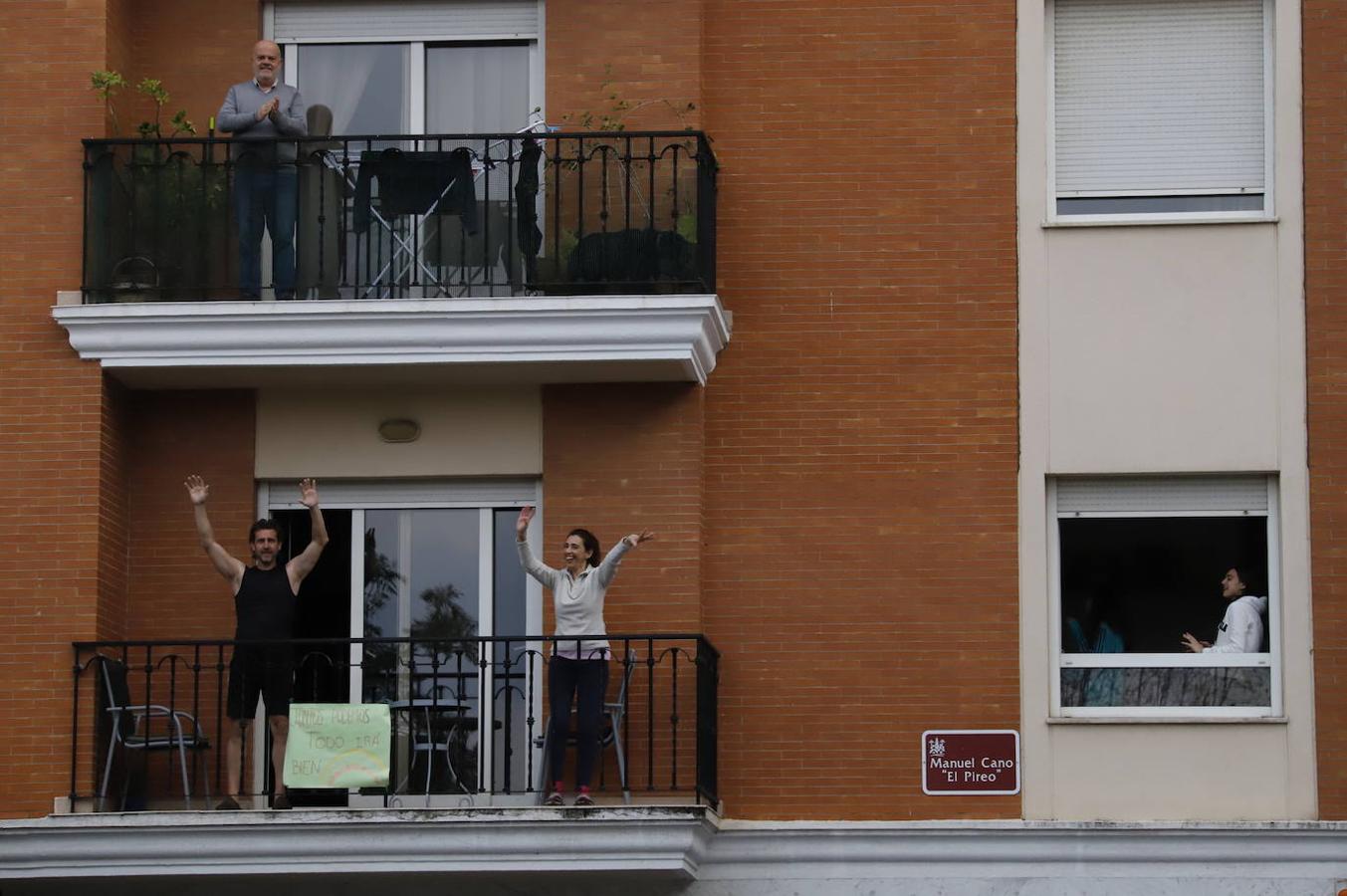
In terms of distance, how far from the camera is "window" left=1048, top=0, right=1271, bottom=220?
1686cm

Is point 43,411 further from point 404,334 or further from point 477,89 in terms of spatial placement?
point 477,89

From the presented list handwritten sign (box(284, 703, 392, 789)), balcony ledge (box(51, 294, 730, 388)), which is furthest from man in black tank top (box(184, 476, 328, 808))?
balcony ledge (box(51, 294, 730, 388))

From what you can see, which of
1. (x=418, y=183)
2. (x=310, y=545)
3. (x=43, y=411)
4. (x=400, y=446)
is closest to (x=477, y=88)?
(x=418, y=183)

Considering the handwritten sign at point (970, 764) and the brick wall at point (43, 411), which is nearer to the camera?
the brick wall at point (43, 411)

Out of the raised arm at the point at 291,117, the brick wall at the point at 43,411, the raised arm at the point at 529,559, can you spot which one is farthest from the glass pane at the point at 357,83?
the raised arm at the point at 529,559

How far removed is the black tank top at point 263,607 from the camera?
16.1m

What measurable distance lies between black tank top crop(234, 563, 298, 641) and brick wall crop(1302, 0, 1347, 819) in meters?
6.45

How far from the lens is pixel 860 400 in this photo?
16719 mm

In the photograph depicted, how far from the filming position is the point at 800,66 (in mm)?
17141

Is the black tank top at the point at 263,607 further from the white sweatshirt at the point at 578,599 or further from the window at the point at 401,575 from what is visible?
the white sweatshirt at the point at 578,599

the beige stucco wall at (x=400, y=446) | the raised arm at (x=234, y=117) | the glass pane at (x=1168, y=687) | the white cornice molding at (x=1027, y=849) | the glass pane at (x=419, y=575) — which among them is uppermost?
the raised arm at (x=234, y=117)

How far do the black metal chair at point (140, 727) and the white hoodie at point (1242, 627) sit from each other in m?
6.44

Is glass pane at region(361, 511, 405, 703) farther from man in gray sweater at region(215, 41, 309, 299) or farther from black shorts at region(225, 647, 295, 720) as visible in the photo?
man in gray sweater at region(215, 41, 309, 299)

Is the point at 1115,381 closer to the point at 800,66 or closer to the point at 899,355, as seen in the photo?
the point at 899,355
